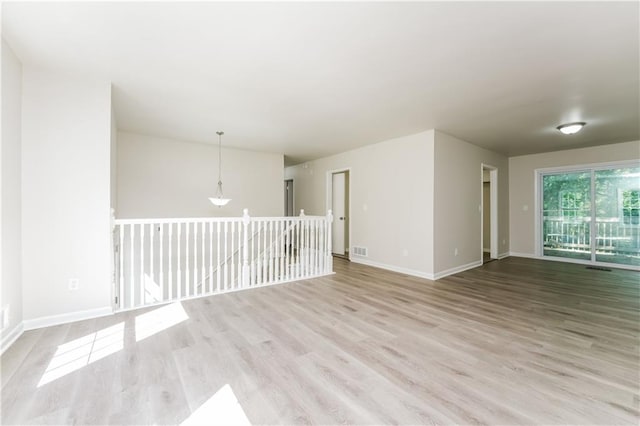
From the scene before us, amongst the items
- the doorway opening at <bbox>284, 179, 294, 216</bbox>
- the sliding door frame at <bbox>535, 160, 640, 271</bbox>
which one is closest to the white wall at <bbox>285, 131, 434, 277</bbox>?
the doorway opening at <bbox>284, 179, 294, 216</bbox>

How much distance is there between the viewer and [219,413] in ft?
5.00

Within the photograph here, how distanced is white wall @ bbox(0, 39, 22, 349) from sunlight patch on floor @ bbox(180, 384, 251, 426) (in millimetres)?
1988

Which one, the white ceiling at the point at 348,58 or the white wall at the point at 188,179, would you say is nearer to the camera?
the white ceiling at the point at 348,58

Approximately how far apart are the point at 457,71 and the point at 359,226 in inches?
150

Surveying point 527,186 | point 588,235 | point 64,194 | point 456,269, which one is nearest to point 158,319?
point 64,194

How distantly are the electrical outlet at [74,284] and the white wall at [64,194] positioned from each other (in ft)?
0.09

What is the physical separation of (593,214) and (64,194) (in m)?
9.01

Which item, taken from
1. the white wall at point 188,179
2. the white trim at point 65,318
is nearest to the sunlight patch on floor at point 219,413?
the white trim at point 65,318

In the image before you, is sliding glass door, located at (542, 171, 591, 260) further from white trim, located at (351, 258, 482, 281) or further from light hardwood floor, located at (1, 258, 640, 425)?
light hardwood floor, located at (1, 258, 640, 425)

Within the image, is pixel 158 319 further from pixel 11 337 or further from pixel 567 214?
pixel 567 214

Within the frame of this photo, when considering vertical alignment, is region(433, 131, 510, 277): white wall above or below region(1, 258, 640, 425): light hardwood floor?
above

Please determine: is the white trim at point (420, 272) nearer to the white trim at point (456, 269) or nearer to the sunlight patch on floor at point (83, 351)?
the white trim at point (456, 269)

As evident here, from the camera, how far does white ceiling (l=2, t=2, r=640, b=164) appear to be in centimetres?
188

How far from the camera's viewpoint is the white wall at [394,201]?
468 cm
